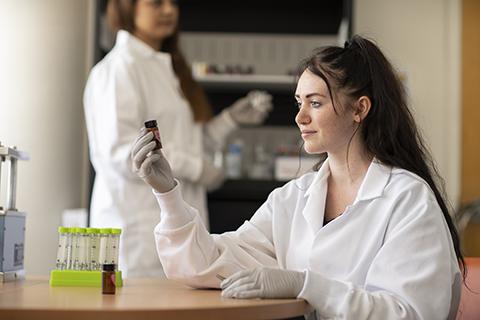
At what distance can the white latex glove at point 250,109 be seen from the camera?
2709 mm

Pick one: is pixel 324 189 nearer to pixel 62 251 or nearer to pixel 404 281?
pixel 404 281

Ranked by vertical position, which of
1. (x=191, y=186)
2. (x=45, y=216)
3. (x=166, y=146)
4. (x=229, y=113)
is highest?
(x=229, y=113)

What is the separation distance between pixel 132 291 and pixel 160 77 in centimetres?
144

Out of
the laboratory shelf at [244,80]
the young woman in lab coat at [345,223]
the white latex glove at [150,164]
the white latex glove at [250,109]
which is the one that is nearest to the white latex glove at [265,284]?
the young woman in lab coat at [345,223]

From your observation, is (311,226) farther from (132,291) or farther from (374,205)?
(132,291)

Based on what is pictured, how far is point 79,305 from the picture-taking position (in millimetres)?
955

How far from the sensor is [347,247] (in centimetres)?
128

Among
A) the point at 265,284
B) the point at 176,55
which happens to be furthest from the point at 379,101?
the point at 176,55

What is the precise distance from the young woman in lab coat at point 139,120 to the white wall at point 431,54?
141cm

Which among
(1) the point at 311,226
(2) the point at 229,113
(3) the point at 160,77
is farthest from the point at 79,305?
(2) the point at 229,113

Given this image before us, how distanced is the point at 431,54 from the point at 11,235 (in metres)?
2.83

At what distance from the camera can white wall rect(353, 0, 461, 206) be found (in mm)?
3361

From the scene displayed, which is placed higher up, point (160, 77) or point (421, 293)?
point (160, 77)

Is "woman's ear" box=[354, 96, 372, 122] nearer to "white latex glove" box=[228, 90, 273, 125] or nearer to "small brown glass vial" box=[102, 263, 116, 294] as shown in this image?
"small brown glass vial" box=[102, 263, 116, 294]
